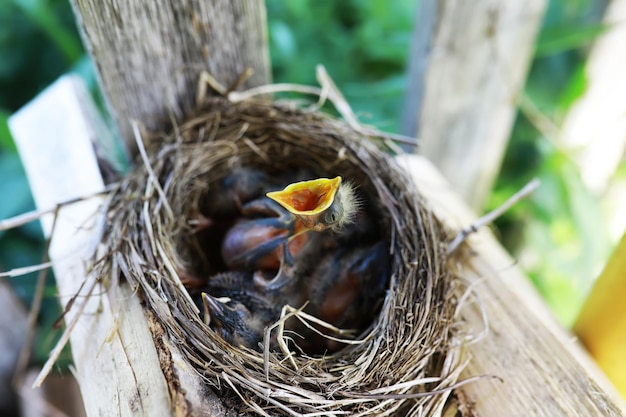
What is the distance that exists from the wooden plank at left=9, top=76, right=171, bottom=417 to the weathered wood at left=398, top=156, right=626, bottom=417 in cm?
49

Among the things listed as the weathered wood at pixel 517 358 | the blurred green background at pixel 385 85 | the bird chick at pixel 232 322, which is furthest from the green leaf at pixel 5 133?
the weathered wood at pixel 517 358

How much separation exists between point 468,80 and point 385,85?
0.42 metres

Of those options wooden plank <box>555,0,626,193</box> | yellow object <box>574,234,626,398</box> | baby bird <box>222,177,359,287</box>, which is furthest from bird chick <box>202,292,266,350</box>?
wooden plank <box>555,0,626,193</box>

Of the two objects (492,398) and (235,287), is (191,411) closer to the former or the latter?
(235,287)

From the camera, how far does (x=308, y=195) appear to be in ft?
2.71

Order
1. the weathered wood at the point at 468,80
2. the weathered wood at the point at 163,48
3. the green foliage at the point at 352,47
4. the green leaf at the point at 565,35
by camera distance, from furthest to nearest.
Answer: the green foliage at the point at 352,47, the green leaf at the point at 565,35, the weathered wood at the point at 468,80, the weathered wood at the point at 163,48

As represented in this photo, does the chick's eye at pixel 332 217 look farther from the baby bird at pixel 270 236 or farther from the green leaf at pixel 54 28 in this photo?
the green leaf at pixel 54 28

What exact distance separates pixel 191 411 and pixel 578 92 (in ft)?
4.89

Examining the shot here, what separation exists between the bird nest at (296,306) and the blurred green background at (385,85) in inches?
22.4

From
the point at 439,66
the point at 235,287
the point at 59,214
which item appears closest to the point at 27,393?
the point at 59,214

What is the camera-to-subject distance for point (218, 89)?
3.63 ft

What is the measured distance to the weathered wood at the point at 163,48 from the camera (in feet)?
3.03

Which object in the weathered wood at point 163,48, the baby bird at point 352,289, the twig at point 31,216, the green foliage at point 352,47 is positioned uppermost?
the green foliage at point 352,47

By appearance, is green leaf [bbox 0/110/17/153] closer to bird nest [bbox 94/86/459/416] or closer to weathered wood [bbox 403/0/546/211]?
bird nest [bbox 94/86/459/416]
